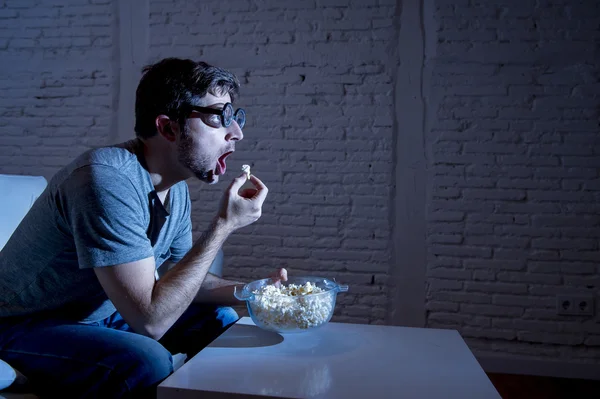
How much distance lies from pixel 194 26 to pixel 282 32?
53cm

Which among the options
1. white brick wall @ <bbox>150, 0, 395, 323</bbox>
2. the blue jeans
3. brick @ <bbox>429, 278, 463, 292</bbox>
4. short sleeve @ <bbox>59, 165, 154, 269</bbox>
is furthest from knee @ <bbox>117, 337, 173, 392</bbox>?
brick @ <bbox>429, 278, 463, 292</bbox>

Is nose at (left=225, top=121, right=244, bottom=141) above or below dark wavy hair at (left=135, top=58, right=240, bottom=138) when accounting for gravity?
below

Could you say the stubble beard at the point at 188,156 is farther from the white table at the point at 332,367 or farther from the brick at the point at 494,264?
the brick at the point at 494,264

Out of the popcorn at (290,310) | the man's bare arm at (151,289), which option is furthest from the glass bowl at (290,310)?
the man's bare arm at (151,289)

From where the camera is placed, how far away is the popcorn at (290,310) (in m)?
1.44

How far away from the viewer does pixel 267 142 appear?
3152 mm

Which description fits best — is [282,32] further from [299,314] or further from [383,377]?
[383,377]

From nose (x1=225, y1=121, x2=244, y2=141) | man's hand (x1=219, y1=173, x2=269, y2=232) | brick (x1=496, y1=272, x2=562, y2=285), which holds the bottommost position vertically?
brick (x1=496, y1=272, x2=562, y2=285)

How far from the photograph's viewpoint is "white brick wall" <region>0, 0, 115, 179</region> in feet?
10.8

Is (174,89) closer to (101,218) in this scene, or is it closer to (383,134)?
(101,218)

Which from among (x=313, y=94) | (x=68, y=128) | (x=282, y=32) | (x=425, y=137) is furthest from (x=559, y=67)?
(x=68, y=128)

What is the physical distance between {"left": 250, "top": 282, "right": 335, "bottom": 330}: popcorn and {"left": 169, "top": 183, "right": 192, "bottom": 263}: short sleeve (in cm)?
49

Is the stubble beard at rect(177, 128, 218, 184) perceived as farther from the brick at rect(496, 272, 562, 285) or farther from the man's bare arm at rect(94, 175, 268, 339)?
the brick at rect(496, 272, 562, 285)

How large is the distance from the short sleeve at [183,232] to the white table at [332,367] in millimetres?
433
